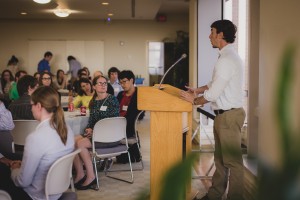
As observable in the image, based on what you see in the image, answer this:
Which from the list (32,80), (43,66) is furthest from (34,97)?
(43,66)

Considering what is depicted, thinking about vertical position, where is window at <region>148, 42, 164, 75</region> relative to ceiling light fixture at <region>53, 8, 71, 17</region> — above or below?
below

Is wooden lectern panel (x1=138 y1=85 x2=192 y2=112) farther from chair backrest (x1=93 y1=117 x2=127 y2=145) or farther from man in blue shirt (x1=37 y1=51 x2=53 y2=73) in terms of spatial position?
man in blue shirt (x1=37 y1=51 x2=53 y2=73)

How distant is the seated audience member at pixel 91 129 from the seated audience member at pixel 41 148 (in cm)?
188

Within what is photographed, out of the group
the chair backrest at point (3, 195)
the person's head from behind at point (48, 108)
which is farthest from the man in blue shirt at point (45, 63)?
the chair backrest at point (3, 195)

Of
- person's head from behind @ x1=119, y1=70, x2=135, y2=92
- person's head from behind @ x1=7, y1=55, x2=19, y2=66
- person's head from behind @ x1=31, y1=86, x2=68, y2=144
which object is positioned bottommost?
person's head from behind @ x1=31, y1=86, x2=68, y2=144

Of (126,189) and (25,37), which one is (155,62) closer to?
(25,37)

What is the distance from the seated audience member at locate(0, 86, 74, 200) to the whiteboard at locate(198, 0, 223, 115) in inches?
237

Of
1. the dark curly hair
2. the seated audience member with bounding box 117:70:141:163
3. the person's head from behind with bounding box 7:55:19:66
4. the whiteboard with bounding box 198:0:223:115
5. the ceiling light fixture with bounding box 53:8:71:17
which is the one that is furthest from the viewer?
the person's head from behind with bounding box 7:55:19:66

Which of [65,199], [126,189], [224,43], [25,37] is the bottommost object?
[126,189]

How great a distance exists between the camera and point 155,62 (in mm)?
16031

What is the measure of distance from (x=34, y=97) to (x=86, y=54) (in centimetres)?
1276

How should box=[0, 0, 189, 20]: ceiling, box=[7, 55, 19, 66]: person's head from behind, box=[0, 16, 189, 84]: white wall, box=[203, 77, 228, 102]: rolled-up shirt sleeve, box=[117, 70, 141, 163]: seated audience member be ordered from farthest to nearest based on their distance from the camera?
box=[0, 16, 189, 84]: white wall < box=[7, 55, 19, 66]: person's head from behind < box=[0, 0, 189, 20]: ceiling < box=[117, 70, 141, 163]: seated audience member < box=[203, 77, 228, 102]: rolled-up shirt sleeve

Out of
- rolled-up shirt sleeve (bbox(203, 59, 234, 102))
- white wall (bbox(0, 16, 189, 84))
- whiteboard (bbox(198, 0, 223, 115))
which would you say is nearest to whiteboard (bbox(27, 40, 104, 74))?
white wall (bbox(0, 16, 189, 84))

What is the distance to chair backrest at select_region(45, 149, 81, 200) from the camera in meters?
2.70
